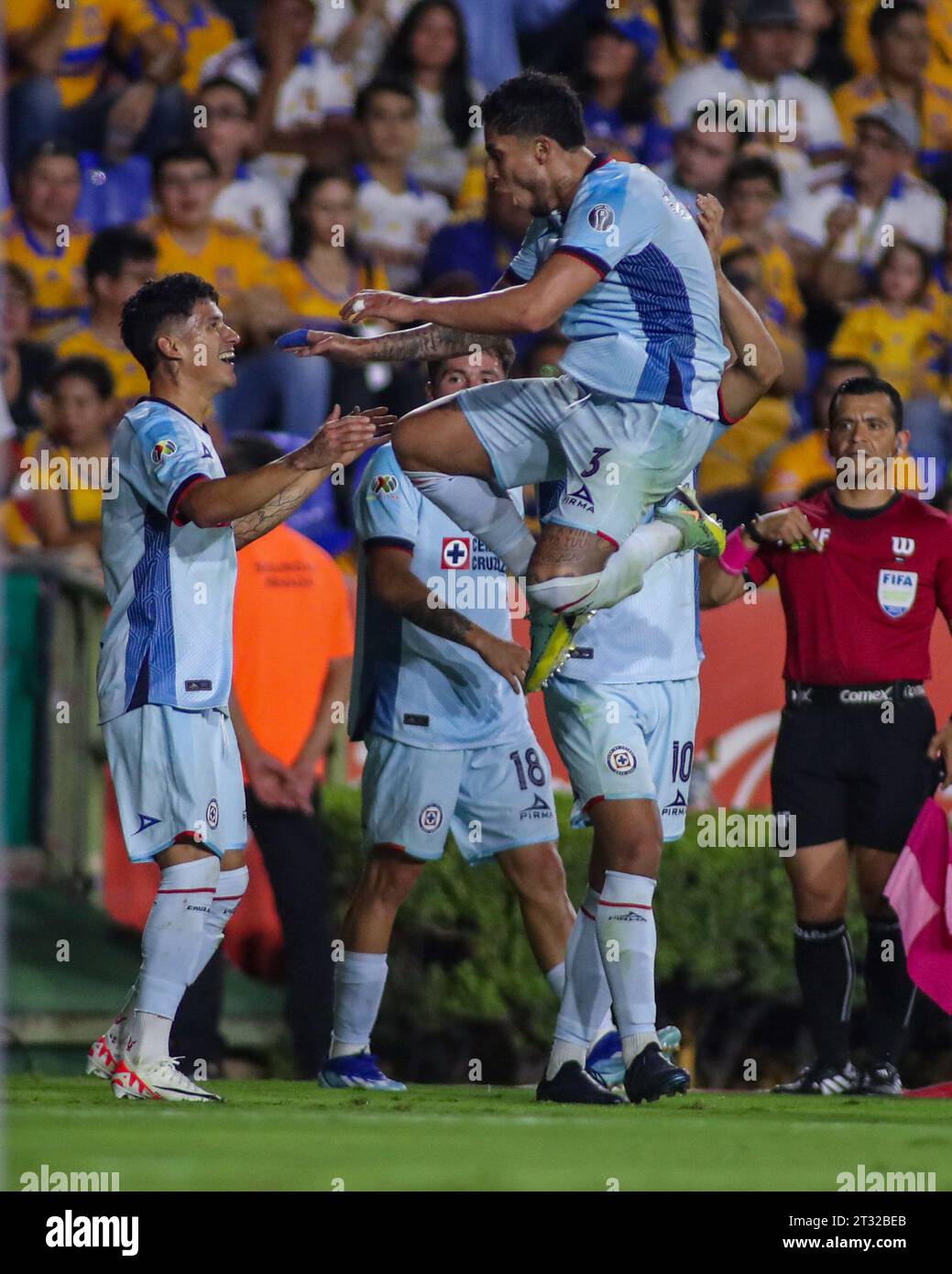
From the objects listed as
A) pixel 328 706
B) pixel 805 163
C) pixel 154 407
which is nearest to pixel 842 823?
pixel 328 706

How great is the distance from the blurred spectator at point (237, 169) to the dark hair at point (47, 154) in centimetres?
55

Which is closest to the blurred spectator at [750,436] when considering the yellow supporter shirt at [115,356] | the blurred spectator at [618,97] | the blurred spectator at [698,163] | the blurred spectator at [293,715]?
the blurred spectator at [698,163]

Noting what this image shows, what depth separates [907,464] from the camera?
654cm

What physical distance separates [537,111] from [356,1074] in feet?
8.41

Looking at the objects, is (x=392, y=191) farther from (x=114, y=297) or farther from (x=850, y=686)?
(x=850, y=686)

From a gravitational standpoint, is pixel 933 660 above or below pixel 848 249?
below

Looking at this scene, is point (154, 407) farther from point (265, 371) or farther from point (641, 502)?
point (265, 371)

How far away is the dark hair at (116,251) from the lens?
853 centimetres

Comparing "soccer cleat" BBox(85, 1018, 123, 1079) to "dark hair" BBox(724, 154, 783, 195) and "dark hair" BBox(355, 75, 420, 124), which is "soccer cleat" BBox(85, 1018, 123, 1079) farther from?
"dark hair" BBox(724, 154, 783, 195)

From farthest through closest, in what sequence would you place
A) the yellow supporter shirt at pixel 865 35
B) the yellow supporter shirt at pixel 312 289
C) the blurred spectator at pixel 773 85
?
the yellow supporter shirt at pixel 865 35, the blurred spectator at pixel 773 85, the yellow supporter shirt at pixel 312 289

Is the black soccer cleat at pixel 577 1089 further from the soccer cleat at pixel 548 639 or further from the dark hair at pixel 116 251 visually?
the dark hair at pixel 116 251

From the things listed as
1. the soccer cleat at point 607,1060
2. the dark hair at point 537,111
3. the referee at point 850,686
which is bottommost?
the soccer cleat at point 607,1060

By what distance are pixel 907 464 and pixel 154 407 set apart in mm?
2458
